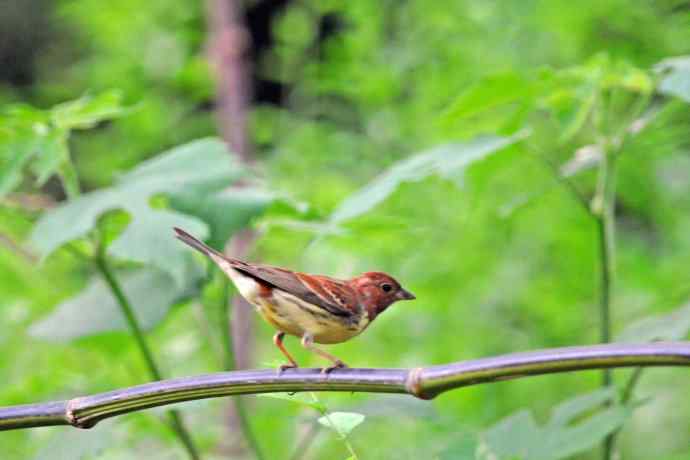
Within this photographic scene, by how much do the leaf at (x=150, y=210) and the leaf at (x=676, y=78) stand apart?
103 centimetres

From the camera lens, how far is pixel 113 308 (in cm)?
259

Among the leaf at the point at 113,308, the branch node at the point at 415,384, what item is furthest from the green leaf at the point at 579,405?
the branch node at the point at 415,384

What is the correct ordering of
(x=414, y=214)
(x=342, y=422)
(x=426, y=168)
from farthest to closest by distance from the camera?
(x=414, y=214)
(x=426, y=168)
(x=342, y=422)

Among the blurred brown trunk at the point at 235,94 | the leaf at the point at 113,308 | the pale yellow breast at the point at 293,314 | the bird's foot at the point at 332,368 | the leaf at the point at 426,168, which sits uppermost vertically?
the blurred brown trunk at the point at 235,94

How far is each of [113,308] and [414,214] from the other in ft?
5.26

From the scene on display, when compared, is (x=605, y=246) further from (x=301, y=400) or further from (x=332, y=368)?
(x=301, y=400)

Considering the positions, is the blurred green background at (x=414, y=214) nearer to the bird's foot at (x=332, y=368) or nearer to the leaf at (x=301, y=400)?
the bird's foot at (x=332, y=368)

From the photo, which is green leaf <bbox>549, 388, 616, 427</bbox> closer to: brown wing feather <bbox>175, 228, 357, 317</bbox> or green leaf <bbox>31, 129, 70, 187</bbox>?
brown wing feather <bbox>175, 228, 357, 317</bbox>

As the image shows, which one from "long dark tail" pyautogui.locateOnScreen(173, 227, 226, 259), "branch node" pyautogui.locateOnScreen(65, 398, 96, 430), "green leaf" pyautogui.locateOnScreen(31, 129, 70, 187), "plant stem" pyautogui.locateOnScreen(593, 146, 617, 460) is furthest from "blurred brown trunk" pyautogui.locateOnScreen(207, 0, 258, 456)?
"branch node" pyautogui.locateOnScreen(65, 398, 96, 430)

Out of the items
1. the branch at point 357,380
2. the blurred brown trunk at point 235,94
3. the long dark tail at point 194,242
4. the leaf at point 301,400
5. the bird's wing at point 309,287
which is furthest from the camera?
the blurred brown trunk at point 235,94

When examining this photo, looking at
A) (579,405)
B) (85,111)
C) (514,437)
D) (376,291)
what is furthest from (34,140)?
(579,405)

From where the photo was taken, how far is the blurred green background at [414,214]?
97.0 inches

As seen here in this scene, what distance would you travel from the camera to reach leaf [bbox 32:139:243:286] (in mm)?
2199

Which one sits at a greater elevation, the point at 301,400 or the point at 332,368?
the point at 332,368
